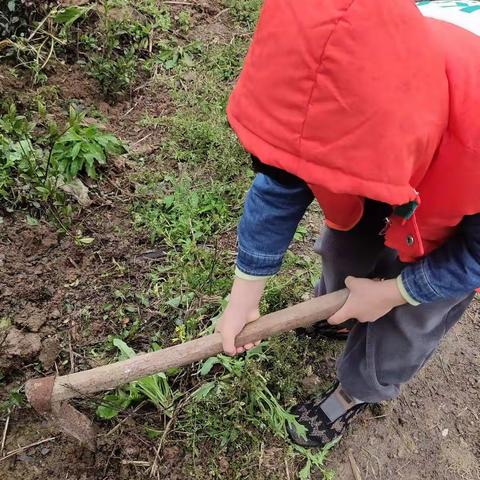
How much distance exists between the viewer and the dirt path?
204cm

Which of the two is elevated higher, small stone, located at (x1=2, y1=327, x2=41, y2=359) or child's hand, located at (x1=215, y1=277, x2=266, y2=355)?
child's hand, located at (x1=215, y1=277, x2=266, y2=355)

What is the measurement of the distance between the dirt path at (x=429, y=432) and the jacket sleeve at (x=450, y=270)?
0.92 metres

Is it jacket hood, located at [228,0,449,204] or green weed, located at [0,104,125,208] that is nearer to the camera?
jacket hood, located at [228,0,449,204]

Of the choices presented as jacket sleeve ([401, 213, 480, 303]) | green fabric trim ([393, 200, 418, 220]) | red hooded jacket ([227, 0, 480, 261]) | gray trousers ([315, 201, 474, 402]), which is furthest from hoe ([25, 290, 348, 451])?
red hooded jacket ([227, 0, 480, 261])

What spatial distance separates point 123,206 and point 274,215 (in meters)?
1.34

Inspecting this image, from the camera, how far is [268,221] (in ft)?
4.60

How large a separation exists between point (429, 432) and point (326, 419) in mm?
440

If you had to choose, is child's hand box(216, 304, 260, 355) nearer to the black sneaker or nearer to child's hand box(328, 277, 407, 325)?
child's hand box(328, 277, 407, 325)

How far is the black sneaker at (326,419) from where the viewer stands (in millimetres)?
2016

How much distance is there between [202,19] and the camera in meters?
3.63

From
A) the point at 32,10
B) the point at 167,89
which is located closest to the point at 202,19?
the point at 167,89

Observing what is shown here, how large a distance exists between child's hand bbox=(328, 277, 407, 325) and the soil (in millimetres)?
681

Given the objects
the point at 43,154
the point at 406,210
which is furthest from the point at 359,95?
the point at 43,154

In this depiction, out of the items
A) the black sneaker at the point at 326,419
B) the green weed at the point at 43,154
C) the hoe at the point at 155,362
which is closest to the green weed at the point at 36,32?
the green weed at the point at 43,154
